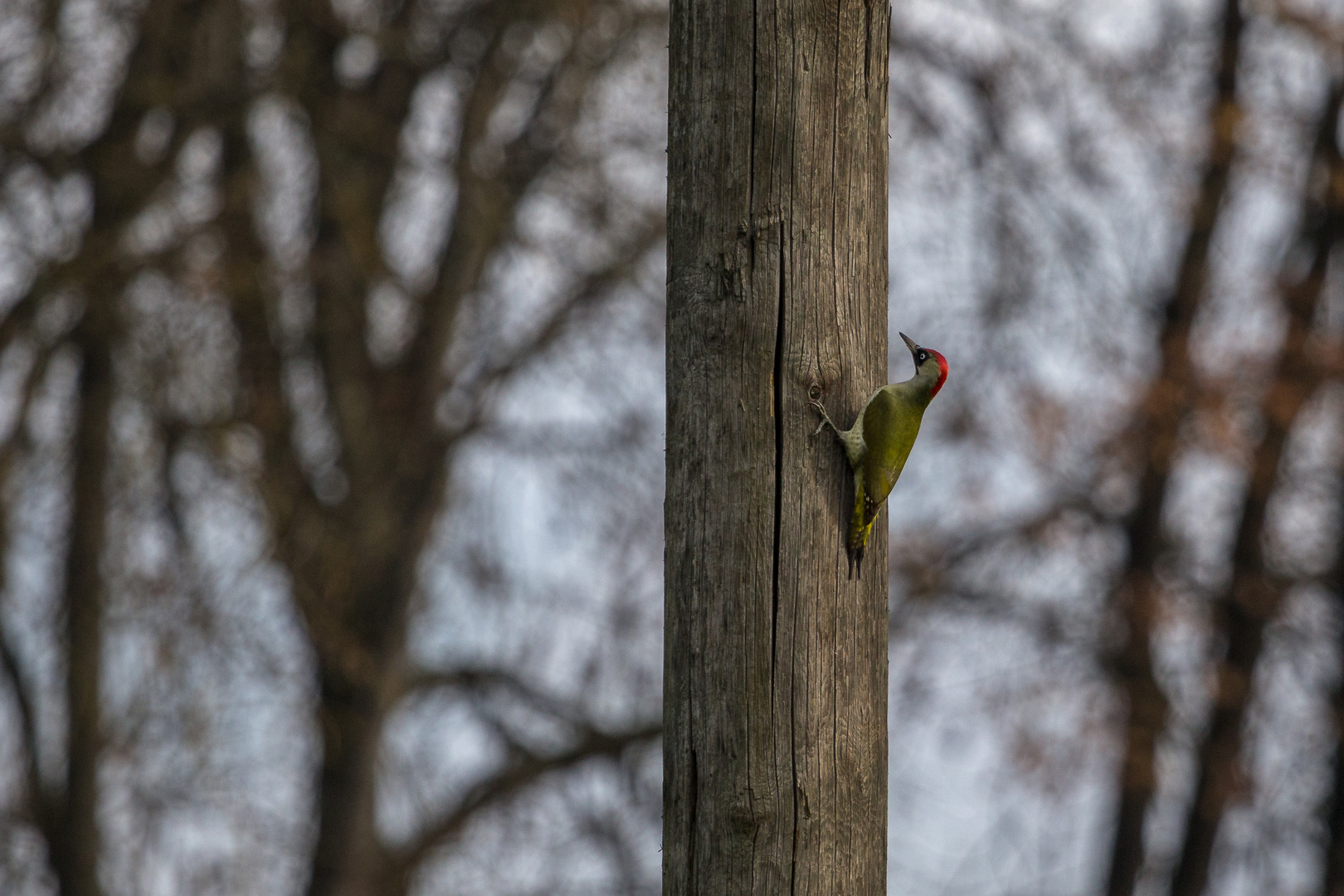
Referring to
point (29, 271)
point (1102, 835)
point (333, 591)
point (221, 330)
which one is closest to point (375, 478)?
point (333, 591)

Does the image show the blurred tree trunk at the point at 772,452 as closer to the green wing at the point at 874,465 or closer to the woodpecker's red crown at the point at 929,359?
the green wing at the point at 874,465

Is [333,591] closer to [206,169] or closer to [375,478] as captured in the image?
[375,478]

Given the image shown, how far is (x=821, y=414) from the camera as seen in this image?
2.73 meters

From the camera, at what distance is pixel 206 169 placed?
32.4 ft

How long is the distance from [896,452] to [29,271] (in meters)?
7.48

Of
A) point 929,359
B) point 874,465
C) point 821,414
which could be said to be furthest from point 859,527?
point 929,359

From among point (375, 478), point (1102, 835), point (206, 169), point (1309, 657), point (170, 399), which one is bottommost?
point (1102, 835)

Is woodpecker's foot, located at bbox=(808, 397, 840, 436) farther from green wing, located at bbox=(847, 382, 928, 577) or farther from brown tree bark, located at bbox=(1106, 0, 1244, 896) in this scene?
brown tree bark, located at bbox=(1106, 0, 1244, 896)

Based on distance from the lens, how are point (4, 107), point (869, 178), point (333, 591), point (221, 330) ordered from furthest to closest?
point (333, 591)
point (221, 330)
point (4, 107)
point (869, 178)

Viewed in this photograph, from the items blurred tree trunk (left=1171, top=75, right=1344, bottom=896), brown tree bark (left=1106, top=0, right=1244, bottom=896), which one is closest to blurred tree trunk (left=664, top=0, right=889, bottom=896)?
brown tree bark (left=1106, top=0, right=1244, bottom=896)

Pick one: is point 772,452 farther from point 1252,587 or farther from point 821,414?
point 1252,587

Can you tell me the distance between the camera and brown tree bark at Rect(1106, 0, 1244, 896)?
37.3 ft

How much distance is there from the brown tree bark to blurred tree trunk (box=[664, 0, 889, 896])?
361 inches

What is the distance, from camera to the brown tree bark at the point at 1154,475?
11.4 meters
